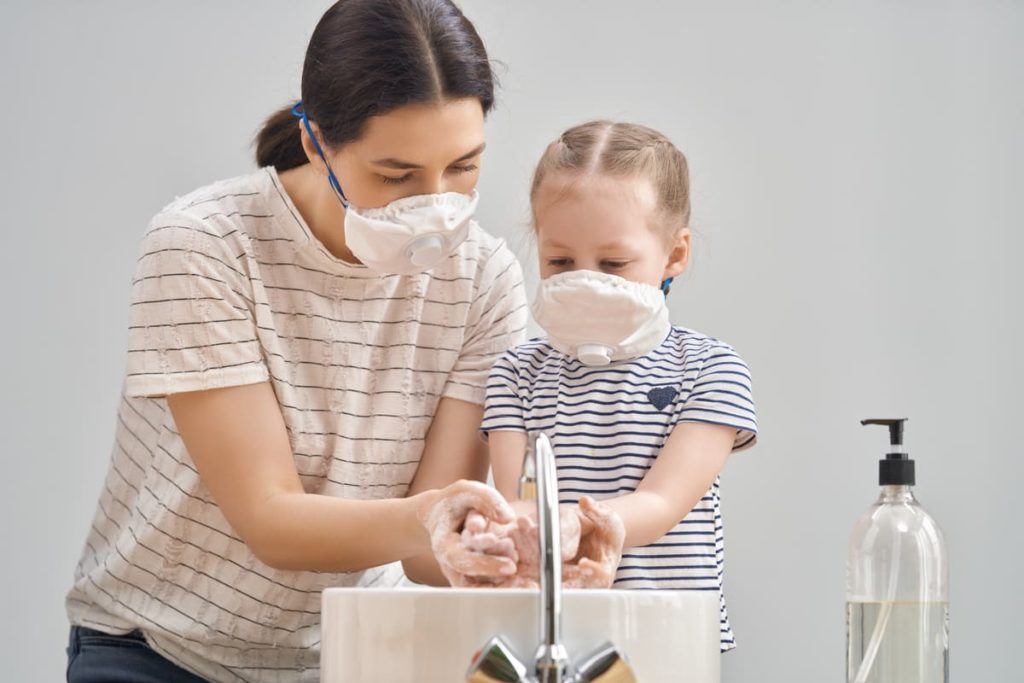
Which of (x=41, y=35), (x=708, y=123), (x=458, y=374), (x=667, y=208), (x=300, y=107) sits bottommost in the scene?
(x=458, y=374)

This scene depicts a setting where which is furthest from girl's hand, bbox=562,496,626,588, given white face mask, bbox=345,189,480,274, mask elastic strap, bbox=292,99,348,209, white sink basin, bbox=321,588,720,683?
mask elastic strap, bbox=292,99,348,209

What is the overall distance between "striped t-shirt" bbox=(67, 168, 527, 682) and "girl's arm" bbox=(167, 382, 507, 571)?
4 cm

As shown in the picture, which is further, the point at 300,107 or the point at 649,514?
the point at 300,107

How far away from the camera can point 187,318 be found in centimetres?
126

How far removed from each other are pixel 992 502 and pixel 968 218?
0.45 m

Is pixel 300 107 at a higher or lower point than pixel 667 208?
higher

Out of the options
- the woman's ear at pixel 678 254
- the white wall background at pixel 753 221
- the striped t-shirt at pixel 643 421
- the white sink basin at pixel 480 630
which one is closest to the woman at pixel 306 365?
the striped t-shirt at pixel 643 421

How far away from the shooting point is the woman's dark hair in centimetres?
119

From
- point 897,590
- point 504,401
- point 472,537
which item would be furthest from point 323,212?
point 897,590

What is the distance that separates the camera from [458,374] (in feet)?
4.55

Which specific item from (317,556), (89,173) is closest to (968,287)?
(317,556)

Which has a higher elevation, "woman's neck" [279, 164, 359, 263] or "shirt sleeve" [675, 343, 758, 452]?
"woman's neck" [279, 164, 359, 263]

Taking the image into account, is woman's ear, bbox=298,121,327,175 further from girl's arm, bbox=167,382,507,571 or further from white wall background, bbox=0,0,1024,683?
white wall background, bbox=0,0,1024,683

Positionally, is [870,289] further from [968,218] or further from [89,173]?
[89,173]
